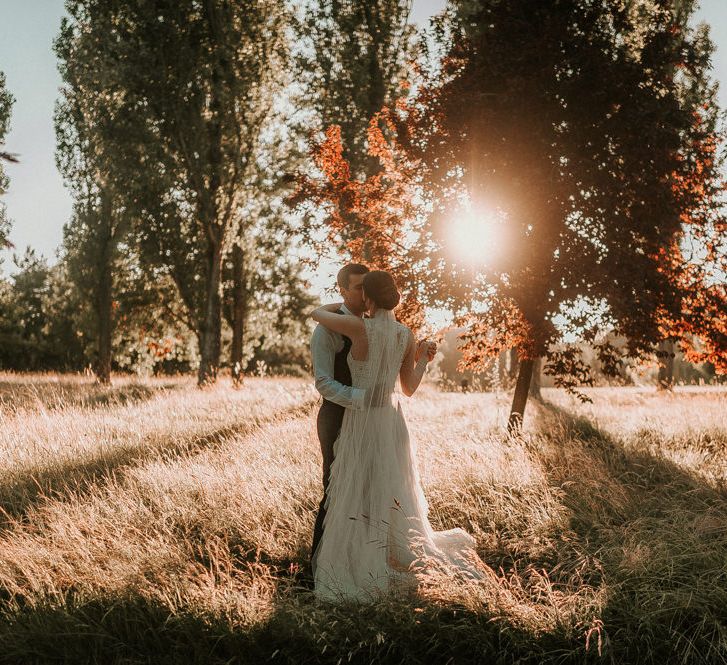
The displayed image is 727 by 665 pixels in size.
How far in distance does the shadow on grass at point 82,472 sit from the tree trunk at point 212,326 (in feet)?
24.7

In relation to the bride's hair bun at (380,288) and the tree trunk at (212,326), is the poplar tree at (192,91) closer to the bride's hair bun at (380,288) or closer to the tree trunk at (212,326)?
the tree trunk at (212,326)

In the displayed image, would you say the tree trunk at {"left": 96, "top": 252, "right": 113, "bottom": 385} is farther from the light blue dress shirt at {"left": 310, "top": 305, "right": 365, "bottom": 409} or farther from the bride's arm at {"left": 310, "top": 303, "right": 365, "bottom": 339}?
the bride's arm at {"left": 310, "top": 303, "right": 365, "bottom": 339}

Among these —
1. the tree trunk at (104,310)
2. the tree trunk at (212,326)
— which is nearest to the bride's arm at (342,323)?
the tree trunk at (212,326)

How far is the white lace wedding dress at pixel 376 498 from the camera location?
419 centimetres

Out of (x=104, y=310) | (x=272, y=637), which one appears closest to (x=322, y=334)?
(x=272, y=637)

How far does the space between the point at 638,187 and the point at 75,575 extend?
22.6 ft

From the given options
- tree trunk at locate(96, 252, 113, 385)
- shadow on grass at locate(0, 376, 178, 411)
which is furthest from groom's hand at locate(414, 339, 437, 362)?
tree trunk at locate(96, 252, 113, 385)

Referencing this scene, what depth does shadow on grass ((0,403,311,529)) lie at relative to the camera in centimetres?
584

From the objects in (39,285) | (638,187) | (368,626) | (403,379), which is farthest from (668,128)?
(39,285)

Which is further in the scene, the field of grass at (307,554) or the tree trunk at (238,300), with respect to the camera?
the tree trunk at (238,300)

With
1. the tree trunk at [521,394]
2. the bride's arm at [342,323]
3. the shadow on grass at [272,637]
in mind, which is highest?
the bride's arm at [342,323]

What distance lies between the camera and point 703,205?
7781 millimetres

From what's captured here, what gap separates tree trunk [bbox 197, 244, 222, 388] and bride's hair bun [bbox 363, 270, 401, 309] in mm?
12618

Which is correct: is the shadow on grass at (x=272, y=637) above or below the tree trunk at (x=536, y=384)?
below
